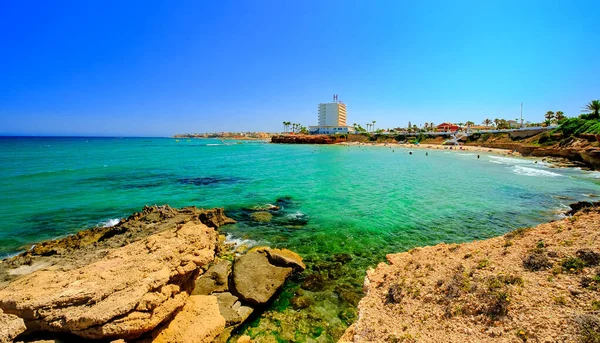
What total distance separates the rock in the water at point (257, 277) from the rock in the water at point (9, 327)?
5.30m

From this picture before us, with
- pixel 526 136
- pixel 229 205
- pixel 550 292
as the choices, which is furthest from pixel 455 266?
pixel 526 136

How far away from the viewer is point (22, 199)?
23172 mm

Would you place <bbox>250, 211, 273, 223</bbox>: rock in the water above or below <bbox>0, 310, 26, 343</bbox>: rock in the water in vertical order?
below

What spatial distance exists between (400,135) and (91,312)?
14218 cm

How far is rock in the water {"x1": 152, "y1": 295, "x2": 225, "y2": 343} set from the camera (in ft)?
22.3

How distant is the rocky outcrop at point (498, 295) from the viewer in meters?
5.45

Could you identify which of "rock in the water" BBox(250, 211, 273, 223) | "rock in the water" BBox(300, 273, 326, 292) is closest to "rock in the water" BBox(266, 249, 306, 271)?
"rock in the water" BBox(300, 273, 326, 292)

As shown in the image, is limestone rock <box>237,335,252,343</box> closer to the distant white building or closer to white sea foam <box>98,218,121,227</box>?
white sea foam <box>98,218,121,227</box>

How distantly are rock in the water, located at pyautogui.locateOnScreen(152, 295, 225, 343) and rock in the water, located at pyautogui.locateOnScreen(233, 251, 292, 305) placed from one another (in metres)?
1.13

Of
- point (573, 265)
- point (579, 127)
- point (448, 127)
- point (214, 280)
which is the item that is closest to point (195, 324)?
point (214, 280)

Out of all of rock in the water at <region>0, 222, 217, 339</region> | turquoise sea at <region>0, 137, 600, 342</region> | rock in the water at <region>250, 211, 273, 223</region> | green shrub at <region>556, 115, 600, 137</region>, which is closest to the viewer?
rock in the water at <region>0, 222, 217, 339</region>

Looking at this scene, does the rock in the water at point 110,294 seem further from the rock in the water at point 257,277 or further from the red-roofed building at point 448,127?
the red-roofed building at point 448,127

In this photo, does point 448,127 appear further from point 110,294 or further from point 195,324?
point 110,294

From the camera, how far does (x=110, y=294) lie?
6.55 metres
